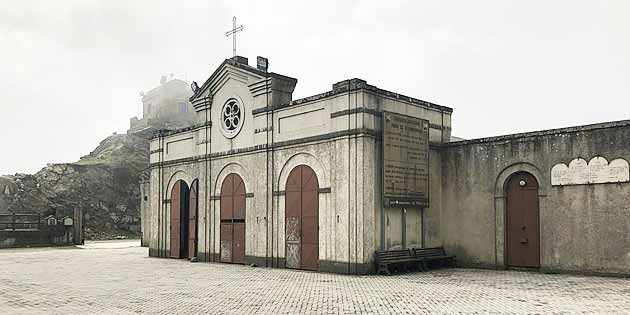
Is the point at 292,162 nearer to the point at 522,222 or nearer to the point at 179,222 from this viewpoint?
the point at 522,222

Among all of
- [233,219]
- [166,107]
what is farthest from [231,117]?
[166,107]

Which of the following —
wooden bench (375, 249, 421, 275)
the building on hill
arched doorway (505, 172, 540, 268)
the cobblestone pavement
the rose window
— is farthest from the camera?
the building on hill

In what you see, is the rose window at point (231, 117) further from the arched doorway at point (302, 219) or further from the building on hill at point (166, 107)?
the building on hill at point (166, 107)

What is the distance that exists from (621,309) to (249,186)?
13.7 meters

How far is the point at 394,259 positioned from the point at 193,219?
34.1ft

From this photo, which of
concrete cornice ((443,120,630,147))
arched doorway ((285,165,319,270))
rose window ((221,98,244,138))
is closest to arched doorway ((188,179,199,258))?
rose window ((221,98,244,138))

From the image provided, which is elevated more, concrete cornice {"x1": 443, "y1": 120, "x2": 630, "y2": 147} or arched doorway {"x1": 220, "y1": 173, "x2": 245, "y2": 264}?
concrete cornice {"x1": 443, "y1": 120, "x2": 630, "y2": 147}

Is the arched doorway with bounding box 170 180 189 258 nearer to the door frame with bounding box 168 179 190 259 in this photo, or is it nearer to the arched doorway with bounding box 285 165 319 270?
the door frame with bounding box 168 179 190 259

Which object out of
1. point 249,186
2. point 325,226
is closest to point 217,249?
point 249,186

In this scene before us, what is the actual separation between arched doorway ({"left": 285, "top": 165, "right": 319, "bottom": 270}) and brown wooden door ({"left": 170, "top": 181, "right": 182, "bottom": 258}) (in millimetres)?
7610

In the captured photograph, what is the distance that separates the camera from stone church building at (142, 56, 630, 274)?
16.4 meters

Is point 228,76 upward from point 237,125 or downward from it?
upward

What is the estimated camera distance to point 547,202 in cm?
1719

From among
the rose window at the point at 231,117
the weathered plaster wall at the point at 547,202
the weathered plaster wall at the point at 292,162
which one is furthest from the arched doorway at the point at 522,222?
the rose window at the point at 231,117
